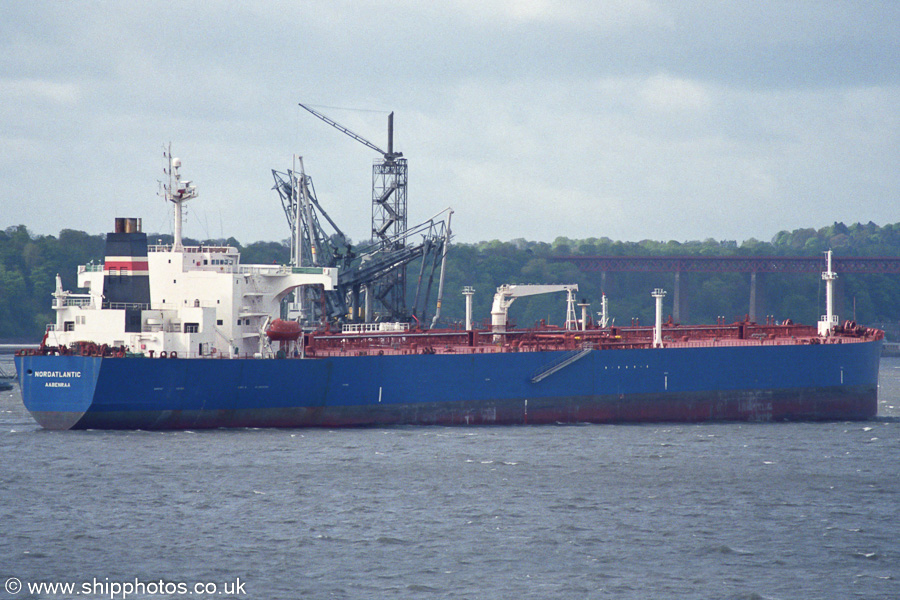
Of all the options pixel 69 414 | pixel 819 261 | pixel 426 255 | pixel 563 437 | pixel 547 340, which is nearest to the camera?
pixel 69 414

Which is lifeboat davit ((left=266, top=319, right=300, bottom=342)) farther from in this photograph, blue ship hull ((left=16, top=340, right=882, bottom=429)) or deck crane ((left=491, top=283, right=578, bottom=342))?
deck crane ((left=491, top=283, right=578, bottom=342))

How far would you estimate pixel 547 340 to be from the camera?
46406 mm

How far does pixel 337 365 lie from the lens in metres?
41.2

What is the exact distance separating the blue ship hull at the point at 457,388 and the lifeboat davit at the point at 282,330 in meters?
0.98

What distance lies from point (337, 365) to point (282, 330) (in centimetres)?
217

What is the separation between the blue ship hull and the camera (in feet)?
124

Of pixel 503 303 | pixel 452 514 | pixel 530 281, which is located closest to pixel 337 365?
pixel 503 303

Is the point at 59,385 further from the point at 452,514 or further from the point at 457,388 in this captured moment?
the point at 452,514

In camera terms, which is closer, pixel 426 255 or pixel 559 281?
pixel 426 255

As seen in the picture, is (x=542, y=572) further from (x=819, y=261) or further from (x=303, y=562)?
(x=819, y=261)

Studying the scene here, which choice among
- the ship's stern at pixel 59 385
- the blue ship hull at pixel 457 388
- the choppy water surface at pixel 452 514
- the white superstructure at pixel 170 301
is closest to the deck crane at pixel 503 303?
the blue ship hull at pixel 457 388

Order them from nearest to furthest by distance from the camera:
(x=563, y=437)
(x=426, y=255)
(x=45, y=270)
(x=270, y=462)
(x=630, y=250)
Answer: (x=270, y=462)
(x=563, y=437)
(x=426, y=255)
(x=45, y=270)
(x=630, y=250)

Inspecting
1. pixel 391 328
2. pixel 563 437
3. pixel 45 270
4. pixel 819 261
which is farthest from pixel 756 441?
pixel 819 261

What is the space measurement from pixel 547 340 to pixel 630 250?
118120 mm
